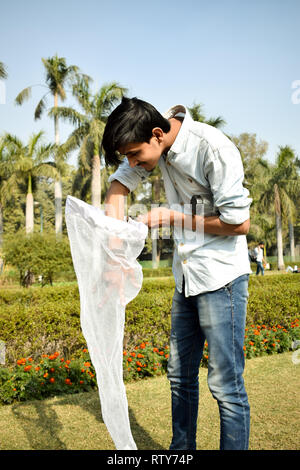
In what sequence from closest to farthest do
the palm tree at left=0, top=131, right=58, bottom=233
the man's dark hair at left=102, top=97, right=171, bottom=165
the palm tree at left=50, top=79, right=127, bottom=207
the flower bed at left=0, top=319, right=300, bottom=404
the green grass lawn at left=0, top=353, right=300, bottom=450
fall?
the man's dark hair at left=102, top=97, right=171, bottom=165 < the green grass lawn at left=0, top=353, right=300, bottom=450 < the flower bed at left=0, top=319, right=300, bottom=404 < the palm tree at left=50, top=79, right=127, bottom=207 < the palm tree at left=0, top=131, right=58, bottom=233

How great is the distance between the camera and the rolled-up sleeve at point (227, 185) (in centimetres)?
169

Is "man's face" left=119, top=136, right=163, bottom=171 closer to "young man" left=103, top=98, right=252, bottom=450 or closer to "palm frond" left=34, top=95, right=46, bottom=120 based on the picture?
"young man" left=103, top=98, right=252, bottom=450

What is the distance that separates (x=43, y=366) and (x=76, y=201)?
7.90 ft

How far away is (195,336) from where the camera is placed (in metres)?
2.04

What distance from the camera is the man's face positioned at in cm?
172

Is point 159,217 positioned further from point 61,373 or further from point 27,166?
point 27,166

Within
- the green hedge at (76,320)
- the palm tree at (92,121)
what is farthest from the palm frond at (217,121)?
the green hedge at (76,320)

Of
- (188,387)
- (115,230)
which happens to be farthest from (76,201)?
(188,387)

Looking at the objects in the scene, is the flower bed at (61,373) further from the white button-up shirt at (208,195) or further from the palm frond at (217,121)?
the palm frond at (217,121)

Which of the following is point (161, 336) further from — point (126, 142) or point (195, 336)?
point (126, 142)

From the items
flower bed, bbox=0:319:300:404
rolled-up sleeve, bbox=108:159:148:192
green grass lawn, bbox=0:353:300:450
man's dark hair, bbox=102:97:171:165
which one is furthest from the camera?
flower bed, bbox=0:319:300:404

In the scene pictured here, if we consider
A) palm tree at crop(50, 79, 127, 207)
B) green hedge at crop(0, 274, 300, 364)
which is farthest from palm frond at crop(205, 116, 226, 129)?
green hedge at crop(0, 274, 300, 364)

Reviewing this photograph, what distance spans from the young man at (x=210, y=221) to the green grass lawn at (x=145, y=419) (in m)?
0.95

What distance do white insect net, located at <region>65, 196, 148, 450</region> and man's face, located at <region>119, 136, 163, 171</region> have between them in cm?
26
